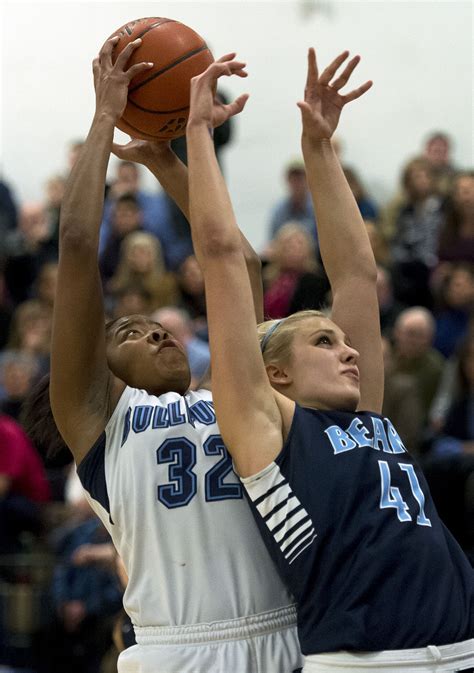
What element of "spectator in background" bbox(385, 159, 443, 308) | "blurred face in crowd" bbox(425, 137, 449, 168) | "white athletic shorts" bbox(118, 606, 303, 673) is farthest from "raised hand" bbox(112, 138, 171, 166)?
"blurred face in crowd" bbox(425, 137, 449, 168)

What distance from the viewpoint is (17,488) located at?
8.04 m

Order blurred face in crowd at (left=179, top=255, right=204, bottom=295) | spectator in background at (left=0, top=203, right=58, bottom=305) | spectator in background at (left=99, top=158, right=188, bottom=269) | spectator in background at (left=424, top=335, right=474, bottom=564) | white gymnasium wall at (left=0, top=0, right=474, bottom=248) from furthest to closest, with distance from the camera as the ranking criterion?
1. white gymnasium wall at (left=0, top=0, right=474, bottom=248)
2. spectator in background at (left=0, top=203, right=58, bottom=305)
3. spectator in background at (left=99, top=158, right=188, bottom=269)
4. blurred face in crowd at (left=179, top=255, right=204, bottom=295)
5. spectator in background at (left=424, top=335, right=474, bottom=564)

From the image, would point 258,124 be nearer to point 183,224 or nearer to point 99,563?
point 183,224

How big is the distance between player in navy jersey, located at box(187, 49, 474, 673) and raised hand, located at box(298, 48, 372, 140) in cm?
48

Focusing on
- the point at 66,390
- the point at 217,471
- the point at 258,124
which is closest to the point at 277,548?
the point at 217,471

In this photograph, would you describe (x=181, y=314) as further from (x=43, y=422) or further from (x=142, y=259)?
(x=43, y=422)

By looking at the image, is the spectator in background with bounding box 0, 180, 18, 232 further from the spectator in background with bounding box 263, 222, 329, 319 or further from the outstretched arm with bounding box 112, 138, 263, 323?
the outstretched arm with bounding box 112, 138, 263, 323

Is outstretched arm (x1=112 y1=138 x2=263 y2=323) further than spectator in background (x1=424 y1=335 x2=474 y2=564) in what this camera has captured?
No

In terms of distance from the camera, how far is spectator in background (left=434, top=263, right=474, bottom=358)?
8531mm

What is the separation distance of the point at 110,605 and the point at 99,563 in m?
0.26

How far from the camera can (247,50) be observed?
39.5ft

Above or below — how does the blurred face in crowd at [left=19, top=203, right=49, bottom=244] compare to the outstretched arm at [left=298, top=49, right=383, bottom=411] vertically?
below

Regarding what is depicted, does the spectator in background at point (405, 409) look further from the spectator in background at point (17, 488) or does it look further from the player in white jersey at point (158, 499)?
the player in white jersey at point (158, 499)

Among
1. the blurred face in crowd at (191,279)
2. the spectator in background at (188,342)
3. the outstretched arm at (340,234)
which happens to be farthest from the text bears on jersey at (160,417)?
the blurred face in crowd at (191,279)
